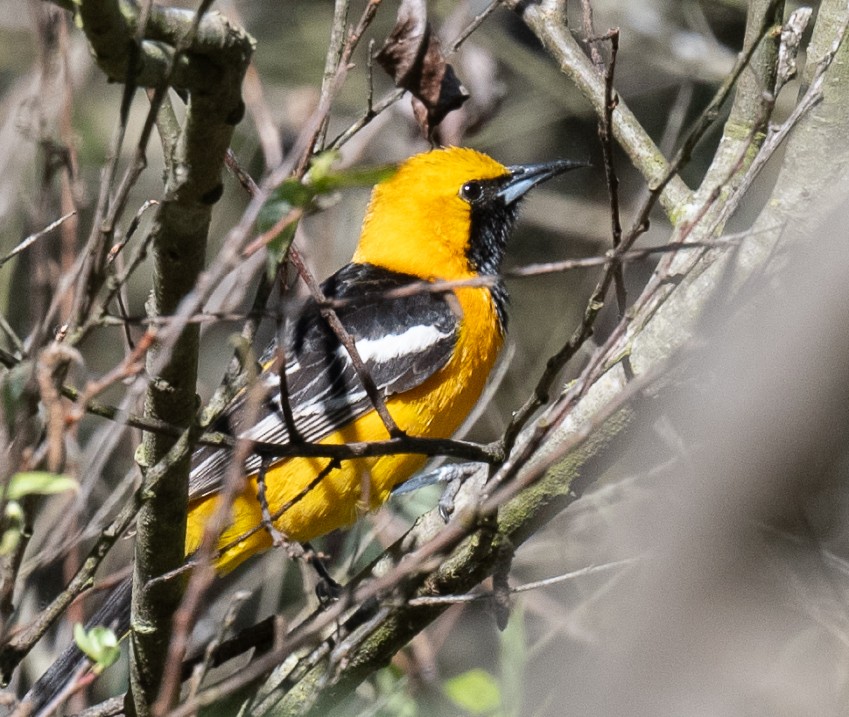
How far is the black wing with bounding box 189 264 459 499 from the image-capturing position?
420 cm

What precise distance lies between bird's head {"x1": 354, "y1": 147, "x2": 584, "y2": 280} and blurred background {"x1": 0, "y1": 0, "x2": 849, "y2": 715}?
21 cm

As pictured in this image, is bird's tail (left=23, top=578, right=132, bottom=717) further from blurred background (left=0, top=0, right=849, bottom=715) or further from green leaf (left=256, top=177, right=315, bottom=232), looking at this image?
green leaf (left=256, top=177, right=315, bottom=232)

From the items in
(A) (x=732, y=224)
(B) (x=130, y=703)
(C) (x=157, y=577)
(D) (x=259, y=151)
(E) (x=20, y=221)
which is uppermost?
(D) (x=259, y=151)

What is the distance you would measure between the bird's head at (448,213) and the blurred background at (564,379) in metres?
0.21

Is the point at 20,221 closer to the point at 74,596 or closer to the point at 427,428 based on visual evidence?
the point at 427,428

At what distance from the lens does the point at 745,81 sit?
386 centimetres

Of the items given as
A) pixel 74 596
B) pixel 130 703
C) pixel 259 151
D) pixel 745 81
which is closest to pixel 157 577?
pixel 74 596

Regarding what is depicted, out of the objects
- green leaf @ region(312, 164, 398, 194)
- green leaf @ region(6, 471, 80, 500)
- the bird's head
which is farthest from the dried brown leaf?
the bird's head

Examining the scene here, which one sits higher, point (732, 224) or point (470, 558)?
point (732, 224)

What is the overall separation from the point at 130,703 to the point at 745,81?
106 inches

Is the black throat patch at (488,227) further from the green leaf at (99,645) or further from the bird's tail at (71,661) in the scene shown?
the green leaf at (99,645)

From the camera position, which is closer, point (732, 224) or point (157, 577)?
point (157, 577)

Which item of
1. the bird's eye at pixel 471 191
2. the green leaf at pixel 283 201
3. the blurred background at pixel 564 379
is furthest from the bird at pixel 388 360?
the green leaf at pixel 283 201

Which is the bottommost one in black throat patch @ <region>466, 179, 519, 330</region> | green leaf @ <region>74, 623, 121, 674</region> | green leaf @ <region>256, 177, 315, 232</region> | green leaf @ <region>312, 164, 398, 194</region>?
green leaf @ <region>74, 623, 121, 674</region>
